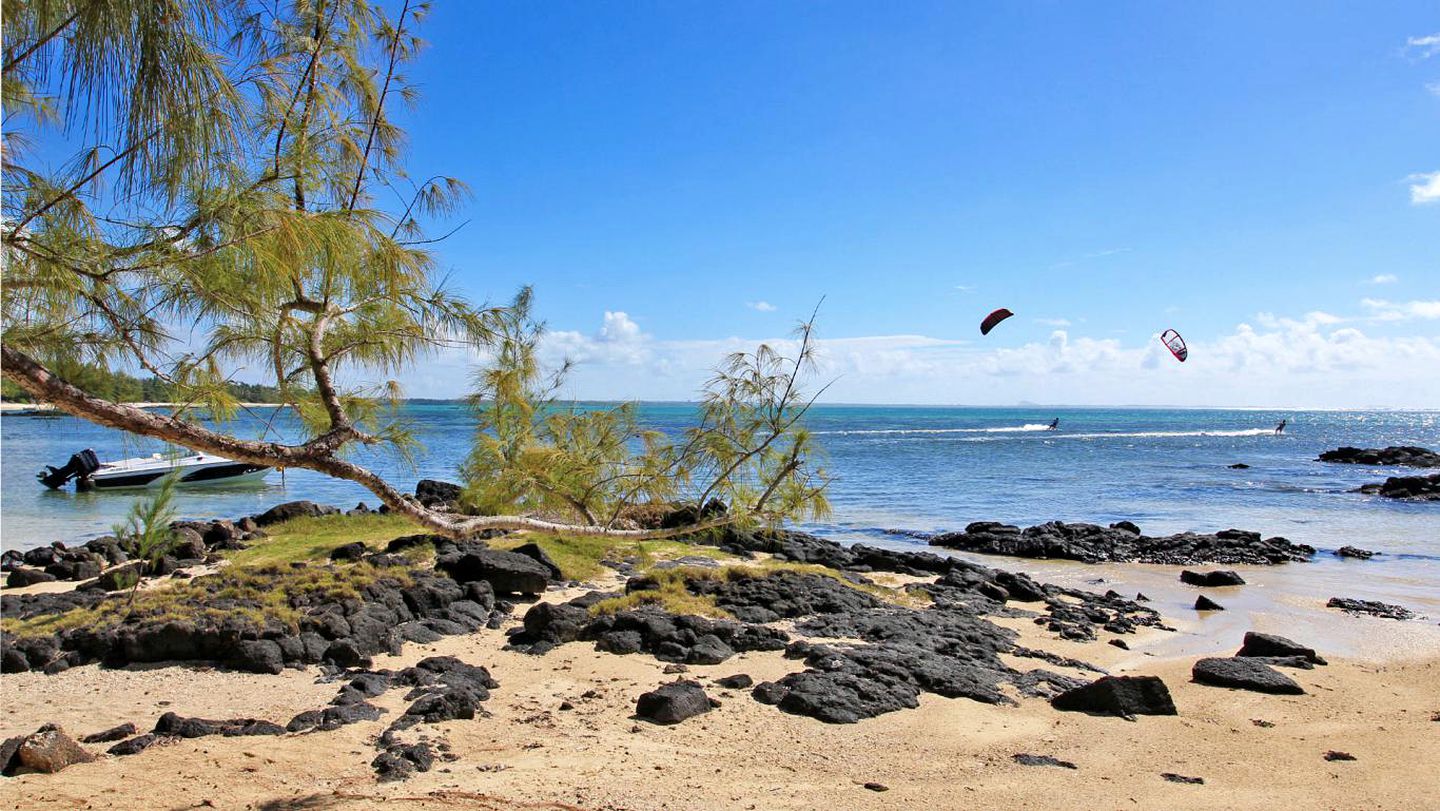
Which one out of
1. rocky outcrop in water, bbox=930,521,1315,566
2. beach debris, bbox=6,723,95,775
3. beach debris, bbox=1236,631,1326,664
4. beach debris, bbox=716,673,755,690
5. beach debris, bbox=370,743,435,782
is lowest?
rocky outcrop in water, bbox=930,521,1315,566

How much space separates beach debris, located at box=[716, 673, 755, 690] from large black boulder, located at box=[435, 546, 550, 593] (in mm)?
3604

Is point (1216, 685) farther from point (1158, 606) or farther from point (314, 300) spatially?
point (314, 300)

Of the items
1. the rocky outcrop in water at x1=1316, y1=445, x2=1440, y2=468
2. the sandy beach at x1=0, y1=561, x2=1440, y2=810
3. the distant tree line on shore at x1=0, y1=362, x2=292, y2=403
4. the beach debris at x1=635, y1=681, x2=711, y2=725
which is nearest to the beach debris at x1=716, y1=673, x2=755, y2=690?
the sandy beach at x1=0, y1=561, x2=1440, y2=810

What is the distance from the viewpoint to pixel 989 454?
45.1m

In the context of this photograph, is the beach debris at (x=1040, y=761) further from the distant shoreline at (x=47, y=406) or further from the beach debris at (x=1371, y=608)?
the beach debris at (x=1371, y=608)

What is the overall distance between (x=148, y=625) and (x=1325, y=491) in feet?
104

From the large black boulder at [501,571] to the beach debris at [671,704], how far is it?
12.5 feet

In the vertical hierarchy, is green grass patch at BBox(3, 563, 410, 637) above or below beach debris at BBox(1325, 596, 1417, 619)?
above

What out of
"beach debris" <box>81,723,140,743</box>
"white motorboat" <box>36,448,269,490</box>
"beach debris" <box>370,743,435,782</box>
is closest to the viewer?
"beach debris" <box>370,743,435,782</box>

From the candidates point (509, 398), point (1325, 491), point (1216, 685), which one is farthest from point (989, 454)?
point (509, 398)

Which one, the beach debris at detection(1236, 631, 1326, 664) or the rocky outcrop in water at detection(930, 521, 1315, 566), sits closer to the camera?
the beach debris at detection(1236, 631, 1326, 664)

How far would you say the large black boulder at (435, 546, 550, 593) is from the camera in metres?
10.1

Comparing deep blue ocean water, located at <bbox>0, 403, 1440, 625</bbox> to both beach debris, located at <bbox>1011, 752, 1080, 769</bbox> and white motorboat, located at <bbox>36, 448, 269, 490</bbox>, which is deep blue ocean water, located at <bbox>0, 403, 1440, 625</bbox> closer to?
white motorboat, located at <bbox>36, 448, 269, 490</bbox>

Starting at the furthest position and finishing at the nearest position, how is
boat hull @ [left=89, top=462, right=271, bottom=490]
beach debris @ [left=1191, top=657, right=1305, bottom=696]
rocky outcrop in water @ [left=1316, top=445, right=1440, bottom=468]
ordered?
rocky outcrop in water @ [left=1316, top=445, right=1440, bottom=468] < boat hull @ [left=89, top=462, right=271, bottom=490] < beach debris @ [left=1191, top=657, right=1305, bottom=696]
